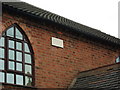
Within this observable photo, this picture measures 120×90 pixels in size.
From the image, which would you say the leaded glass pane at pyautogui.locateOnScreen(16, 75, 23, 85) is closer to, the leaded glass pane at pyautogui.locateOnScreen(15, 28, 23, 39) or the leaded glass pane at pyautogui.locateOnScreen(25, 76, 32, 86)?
the leaded glass pane at pyautogui.locateOnScreen(25, 76, 32, 86)

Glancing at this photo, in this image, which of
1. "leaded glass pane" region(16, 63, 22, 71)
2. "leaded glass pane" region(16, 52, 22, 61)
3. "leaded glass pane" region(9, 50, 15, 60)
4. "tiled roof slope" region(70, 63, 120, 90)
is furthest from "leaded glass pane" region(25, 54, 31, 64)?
"tiled roof slope" region(70, 63, 120, 90)

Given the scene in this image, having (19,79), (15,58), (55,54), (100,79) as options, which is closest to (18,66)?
(15,58)

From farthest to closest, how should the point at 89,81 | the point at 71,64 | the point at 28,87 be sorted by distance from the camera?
the point at 71,64, the point at 89,81, the point at 28,87

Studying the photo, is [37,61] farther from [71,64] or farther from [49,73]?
[71,64]

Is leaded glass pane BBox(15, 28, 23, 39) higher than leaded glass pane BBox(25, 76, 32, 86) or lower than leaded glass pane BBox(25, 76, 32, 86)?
higher

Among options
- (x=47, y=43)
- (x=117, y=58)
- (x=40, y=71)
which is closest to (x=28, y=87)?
(x=40, y=71)

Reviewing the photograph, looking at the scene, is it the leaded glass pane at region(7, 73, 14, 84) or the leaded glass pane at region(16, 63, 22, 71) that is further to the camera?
the leaded glass pane at region(16, 63, 22, 71)

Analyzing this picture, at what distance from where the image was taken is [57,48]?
591 inches

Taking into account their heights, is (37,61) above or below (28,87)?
above

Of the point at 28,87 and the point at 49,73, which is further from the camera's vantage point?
the point at 49,73

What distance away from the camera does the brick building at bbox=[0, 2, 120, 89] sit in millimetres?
13047

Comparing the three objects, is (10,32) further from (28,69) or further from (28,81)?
(28,81)

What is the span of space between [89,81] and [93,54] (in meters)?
2.80

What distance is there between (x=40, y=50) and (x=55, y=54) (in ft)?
2.85
